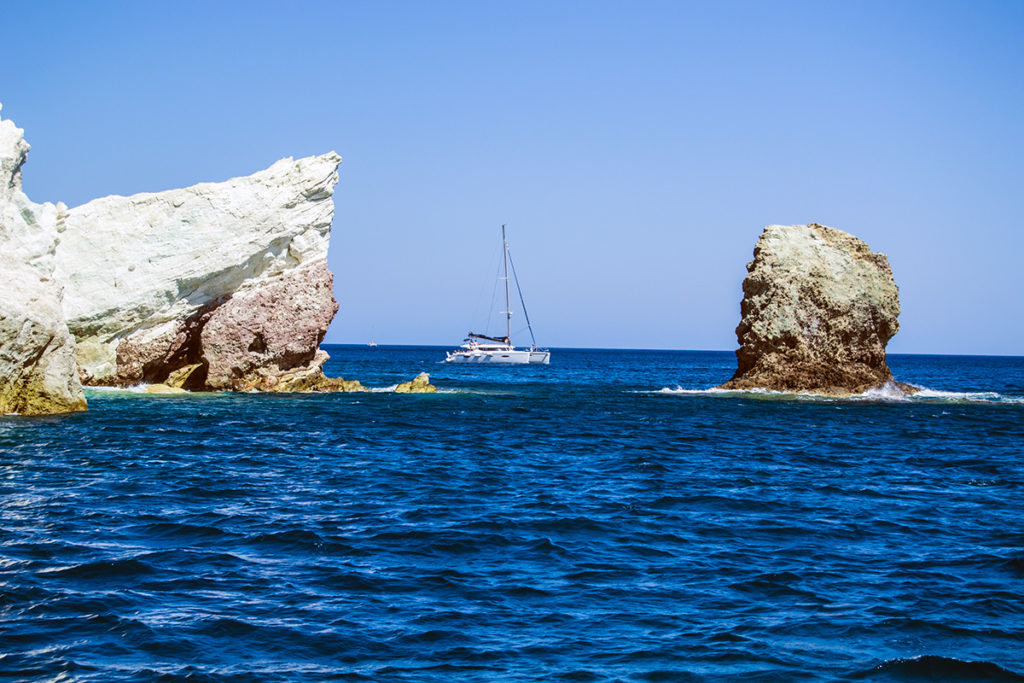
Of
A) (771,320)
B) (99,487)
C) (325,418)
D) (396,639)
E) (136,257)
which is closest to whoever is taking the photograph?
(396,639)

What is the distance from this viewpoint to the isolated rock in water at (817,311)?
37.6m

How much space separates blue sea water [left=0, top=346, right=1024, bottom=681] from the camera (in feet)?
23.2

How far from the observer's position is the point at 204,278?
108 ft

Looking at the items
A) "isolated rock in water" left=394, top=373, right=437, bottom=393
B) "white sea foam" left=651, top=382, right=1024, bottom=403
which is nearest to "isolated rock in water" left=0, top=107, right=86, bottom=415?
"isolated rock in water" left=394, top=373, right=437, bottom=393

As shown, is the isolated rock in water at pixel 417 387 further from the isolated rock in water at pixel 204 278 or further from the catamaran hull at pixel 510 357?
the catamaran hull at pixel 510 357

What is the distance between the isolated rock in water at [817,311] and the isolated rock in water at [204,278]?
18.7 meters

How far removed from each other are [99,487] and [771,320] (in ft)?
99.2

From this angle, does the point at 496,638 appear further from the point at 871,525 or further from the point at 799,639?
the point at 871,525

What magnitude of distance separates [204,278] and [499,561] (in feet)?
Result: 85.9

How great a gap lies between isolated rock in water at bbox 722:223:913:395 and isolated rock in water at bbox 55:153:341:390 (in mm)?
18734

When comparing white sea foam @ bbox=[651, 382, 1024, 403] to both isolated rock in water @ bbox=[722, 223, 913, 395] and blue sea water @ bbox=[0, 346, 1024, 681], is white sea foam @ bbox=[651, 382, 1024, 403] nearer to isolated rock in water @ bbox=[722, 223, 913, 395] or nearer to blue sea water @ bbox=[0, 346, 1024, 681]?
Result: isolated rock in water @ bbox=[722, 223, 913, 395]

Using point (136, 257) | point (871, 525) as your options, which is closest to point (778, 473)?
point (871, 525)

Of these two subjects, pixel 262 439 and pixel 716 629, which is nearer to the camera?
pixel 716 629

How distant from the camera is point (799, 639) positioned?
24.8 feet
